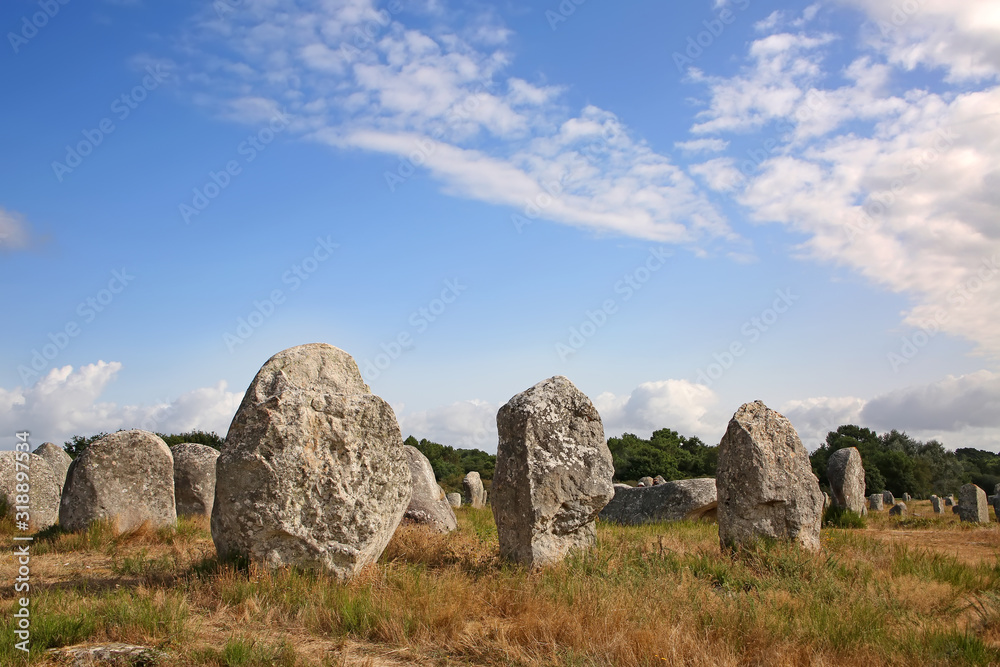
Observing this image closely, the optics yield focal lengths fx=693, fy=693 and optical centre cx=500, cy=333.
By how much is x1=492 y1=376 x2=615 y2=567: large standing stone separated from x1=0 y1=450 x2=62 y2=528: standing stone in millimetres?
10499

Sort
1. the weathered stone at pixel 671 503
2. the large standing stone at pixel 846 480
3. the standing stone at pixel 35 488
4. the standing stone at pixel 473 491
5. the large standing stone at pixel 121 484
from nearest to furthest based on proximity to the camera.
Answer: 1. the large standing stone at pixel 121 484
2. the standing stone at pixel 35 488
3. the weathered stone at pixel 671 503
4. the large standing stone at pixel 846 480
5. the standing stone at pixel 473 491

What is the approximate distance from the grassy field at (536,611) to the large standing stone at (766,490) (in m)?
0.56

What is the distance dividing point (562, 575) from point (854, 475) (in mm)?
12654

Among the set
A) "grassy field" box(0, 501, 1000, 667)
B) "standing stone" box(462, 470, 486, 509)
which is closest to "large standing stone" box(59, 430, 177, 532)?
"grassy field" box(0, 501, 1000, 667)

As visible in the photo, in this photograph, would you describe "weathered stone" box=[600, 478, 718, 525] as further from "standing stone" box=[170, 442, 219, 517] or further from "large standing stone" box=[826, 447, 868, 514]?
"standing stone" box=[170, 442, 219, 517]

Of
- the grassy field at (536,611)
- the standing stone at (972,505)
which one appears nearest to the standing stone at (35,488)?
the grassy field at (536,611)

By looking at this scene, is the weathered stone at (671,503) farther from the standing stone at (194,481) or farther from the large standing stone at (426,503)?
the standing stone at (194,481)

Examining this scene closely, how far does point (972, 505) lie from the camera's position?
18812mm

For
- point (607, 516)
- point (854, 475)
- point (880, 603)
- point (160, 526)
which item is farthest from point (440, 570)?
point (854, 475)

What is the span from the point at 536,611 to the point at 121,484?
8583 millimetres

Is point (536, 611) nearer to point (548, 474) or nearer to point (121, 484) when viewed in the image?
point (548, 474)

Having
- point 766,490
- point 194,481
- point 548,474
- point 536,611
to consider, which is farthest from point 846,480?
point 194,481

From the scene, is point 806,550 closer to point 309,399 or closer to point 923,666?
point 923,666

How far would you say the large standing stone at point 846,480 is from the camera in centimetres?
1639
